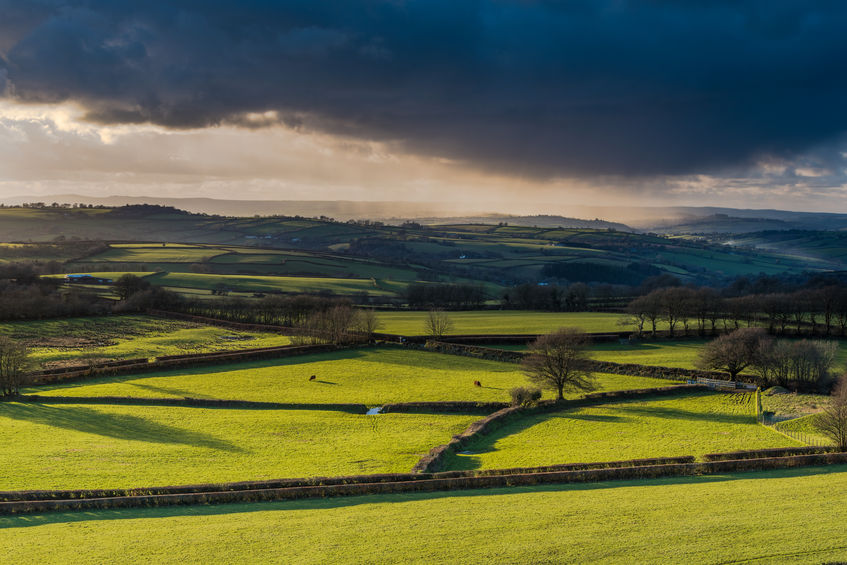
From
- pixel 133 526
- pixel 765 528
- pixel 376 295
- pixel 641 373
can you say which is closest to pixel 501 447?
pixel 765 528

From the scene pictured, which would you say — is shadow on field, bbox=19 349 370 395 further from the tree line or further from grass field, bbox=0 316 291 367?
the tree line

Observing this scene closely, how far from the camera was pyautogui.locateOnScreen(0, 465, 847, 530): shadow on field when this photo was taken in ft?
91.4

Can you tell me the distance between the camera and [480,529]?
24.8 meters

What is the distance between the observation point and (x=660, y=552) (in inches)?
870

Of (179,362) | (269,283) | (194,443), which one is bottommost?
(179,362)

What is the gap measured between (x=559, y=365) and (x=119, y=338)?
224ft

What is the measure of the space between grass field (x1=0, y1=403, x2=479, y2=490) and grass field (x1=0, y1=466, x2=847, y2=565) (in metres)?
5.99

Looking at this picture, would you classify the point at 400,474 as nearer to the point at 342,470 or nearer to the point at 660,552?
the point at 342,470

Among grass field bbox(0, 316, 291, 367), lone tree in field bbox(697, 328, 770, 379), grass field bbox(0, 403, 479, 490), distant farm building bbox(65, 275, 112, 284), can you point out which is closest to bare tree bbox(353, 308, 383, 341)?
grass field bbox(0, 316, 291, 367)

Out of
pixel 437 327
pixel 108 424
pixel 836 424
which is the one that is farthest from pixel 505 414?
pixel 437 327

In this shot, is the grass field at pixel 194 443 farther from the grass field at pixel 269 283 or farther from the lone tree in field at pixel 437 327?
the grass field at pixel 269 283

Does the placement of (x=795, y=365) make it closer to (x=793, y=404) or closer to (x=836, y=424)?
(x=793, y=404)

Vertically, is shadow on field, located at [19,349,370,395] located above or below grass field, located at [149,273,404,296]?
below

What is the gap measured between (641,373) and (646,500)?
4523 cm
